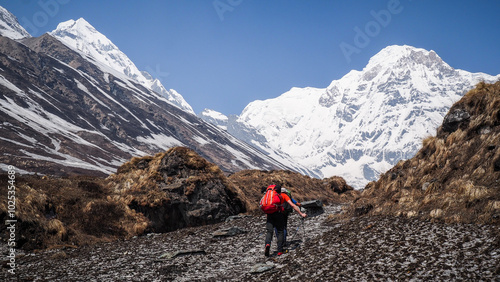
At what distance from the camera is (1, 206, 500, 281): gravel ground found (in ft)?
29.9

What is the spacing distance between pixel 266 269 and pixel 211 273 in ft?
6.26

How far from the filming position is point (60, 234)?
58.6 ft

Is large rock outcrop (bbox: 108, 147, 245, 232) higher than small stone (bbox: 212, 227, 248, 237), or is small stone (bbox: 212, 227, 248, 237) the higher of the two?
large rock outcrop (bbox: 108, 147, 245, 232)

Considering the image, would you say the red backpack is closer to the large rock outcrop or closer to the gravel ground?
the gravel ground

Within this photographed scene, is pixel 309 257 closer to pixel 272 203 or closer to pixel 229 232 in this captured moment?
pixel 272 203

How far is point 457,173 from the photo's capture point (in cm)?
1580

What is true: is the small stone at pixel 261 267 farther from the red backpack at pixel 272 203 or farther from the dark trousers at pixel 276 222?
the red backpack at pixel 272 203

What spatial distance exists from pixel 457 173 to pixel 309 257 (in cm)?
860

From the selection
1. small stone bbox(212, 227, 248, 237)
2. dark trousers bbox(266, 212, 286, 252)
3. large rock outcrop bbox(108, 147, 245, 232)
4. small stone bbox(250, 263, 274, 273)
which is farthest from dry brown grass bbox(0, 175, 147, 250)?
small stone bbox(250, 263, 274, 273)

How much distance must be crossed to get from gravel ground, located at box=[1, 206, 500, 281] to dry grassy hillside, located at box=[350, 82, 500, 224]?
107 centimetres

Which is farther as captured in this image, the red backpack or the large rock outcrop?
the large rock outcrop

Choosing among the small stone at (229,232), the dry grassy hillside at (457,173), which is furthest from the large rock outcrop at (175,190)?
the dry grassy hillside at (457,173)

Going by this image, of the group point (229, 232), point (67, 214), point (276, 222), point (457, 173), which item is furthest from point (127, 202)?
point (457, 173)

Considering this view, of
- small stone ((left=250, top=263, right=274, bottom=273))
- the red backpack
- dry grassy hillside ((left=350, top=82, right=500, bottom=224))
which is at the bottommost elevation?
small stone ((left=250, top=263, right=274, bottom=273))
